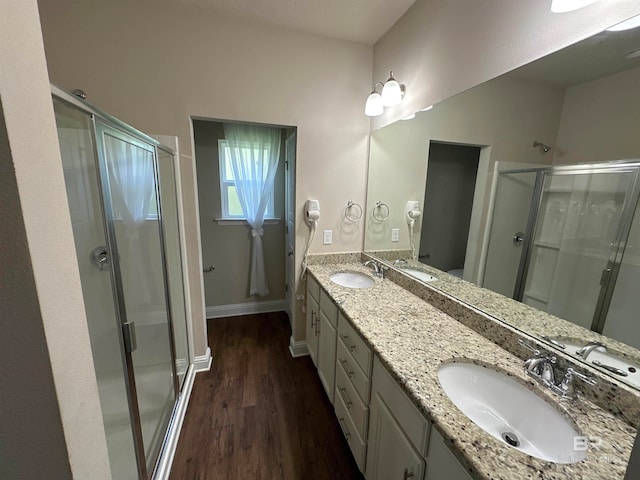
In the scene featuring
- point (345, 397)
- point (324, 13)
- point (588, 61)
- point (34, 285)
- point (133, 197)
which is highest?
point (324, 13)

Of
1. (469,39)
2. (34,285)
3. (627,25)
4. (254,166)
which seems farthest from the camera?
(254,166)

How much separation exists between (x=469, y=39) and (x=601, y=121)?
29.1 inches

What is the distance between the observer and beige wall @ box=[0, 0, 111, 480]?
1.36ft

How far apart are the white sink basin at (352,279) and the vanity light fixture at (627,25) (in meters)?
1.64

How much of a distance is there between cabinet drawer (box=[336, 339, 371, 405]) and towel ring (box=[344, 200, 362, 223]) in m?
1.09

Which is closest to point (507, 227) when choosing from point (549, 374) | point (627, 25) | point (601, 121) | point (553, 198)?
point (553, 198)

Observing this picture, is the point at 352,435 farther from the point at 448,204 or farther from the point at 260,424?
the point at 448,204

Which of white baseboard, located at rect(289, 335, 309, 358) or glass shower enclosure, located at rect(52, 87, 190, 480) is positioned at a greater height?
glass shower enclosure, located at rect(52, 87, 190, 480)

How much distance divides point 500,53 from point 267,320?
2953 mm

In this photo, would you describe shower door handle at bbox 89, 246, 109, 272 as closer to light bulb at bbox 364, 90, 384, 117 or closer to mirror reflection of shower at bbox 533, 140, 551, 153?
light bulb at bbox 364, 90, 384, 117

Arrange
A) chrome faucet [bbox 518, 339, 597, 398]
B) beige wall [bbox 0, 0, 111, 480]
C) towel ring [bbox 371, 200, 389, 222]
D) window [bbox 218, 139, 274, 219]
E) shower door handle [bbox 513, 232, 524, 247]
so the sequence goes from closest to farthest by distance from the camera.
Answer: beige wall [bbox 0, 0, 111, 480], chrome faucet [bbox 518, 339, 597, 398], shower door handle [bbox 513, 232, 524, 247], towel ring [bbox 371, 200, 389, 222], window [bbox 218, 139, 274, 219]

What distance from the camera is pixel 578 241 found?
0.90 m

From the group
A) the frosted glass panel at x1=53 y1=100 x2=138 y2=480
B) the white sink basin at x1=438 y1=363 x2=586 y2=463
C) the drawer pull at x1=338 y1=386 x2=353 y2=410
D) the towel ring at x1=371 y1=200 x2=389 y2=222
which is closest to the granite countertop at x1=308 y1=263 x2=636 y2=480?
the white sink basin at x1=438 y1=363 x2=586 y2=463

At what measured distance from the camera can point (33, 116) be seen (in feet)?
1.49
